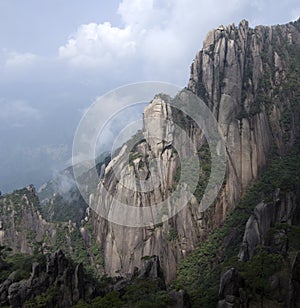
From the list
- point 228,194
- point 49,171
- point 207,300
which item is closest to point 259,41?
point 228,194

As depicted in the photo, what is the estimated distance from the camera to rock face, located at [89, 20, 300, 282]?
→ 143 ft

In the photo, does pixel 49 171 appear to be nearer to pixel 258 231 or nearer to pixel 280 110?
pixel 280 110

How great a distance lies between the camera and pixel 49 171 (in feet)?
450

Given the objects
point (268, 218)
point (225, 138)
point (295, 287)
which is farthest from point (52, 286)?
point (225, 138)

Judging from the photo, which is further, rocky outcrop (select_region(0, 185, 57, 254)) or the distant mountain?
rocky outcrop (select_region(0, 185, 57, 254))

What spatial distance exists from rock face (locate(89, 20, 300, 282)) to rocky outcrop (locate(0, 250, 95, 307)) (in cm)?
1754

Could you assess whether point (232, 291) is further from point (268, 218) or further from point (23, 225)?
point (23, 225)

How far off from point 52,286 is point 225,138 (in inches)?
1055

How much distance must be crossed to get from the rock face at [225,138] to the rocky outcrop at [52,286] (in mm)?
17538

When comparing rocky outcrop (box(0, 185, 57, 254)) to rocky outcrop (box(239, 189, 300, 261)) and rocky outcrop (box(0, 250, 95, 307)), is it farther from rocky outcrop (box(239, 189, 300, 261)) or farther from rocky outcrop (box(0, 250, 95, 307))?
rocky outcrop (box(239, 189, 300, 261))

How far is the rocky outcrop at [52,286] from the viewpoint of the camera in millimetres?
22641

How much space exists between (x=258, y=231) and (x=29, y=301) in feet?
47.7

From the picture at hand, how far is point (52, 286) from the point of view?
23375 millimetres

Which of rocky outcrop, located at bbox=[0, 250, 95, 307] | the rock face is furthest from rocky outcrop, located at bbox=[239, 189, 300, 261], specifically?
the rock face
